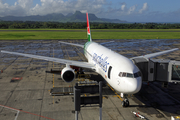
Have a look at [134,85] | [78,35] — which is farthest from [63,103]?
[78,35]

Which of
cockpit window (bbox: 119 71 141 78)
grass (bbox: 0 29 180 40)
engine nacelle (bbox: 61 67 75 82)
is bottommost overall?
engine nacelle (bbox: 61 67 75 82)

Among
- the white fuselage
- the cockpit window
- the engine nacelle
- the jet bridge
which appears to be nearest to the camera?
the white fuselage

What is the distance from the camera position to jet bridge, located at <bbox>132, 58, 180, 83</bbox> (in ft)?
60.3

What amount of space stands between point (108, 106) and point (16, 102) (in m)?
9.30

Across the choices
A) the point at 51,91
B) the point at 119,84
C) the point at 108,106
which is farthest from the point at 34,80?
the point at 119,84

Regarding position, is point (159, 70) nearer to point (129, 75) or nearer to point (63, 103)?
point (129, 75)

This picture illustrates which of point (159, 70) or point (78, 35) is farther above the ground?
point (78, 35)

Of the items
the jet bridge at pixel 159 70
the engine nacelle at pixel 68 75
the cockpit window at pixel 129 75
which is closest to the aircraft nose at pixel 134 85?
the cockpit window at pixel 129 75

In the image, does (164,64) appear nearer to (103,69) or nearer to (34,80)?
(103,69)

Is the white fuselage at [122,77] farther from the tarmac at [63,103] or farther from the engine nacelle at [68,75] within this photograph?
the engine nacelle at [68,75]

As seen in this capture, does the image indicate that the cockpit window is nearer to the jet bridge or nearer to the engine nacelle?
the jet bridge

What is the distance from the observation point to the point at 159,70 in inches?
738

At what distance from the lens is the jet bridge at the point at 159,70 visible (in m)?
18.4

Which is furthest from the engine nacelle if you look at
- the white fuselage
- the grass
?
the grass
